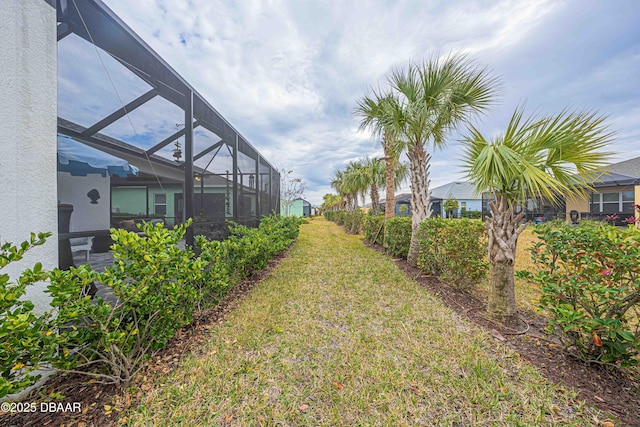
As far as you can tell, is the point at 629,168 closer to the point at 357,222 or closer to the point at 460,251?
the point at 357,222

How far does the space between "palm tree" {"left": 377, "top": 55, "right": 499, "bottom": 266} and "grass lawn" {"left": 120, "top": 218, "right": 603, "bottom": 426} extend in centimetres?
317

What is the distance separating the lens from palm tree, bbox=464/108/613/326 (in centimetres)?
237

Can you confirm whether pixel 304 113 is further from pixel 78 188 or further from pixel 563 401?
pixel 563 401

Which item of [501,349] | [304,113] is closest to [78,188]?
[501,349]

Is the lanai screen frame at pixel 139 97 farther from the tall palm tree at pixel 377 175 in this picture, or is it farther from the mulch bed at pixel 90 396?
the tall palm tree at pixel 377 175

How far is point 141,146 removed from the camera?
3.23 meters

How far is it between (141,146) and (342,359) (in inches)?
150

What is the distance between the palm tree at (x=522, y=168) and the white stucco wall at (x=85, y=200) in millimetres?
4327

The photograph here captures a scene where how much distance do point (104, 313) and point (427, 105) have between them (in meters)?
6.11

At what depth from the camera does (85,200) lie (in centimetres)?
260

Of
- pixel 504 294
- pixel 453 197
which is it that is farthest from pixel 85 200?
pixel 453 197

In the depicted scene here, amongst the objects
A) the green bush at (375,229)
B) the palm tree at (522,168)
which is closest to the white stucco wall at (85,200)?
the palm tree at (522,168)

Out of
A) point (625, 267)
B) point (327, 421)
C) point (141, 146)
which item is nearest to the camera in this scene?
point (327, 421)

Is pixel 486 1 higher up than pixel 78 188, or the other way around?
pixel 486 1
